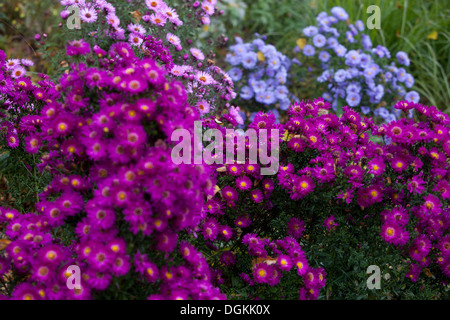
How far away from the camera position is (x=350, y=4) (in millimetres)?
4527

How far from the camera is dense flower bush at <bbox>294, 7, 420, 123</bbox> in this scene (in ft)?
12.4

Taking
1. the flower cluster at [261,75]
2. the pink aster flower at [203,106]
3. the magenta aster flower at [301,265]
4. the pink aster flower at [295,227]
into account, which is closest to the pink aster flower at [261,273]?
the magenta aster flower at [301,265]

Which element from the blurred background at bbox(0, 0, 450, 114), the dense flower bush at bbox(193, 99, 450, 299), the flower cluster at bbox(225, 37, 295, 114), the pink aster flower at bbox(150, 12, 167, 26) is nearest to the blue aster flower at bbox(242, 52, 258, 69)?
the flower cluster at bbox(225, 37, 295, 114)

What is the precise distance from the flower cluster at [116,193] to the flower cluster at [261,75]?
84.1 inches

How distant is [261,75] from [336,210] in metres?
2.03

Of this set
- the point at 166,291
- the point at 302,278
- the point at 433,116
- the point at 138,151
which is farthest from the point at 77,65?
the point at 433,116

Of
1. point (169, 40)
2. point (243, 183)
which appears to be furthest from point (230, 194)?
point (169, 40)

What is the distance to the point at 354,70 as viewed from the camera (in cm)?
377

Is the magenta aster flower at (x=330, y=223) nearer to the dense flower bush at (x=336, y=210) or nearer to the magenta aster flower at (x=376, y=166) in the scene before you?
the dense flower bush at (x=336, y=210)

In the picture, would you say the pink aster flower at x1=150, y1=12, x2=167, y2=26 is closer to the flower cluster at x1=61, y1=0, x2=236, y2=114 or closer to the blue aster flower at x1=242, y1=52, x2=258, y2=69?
the flower cluster at x1=61, y1=0, x2=236, y2=114

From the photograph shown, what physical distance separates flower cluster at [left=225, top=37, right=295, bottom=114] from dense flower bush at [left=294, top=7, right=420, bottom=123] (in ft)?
1.10

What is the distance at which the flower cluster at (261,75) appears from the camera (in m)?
3.75

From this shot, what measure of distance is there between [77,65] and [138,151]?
0.54 meters

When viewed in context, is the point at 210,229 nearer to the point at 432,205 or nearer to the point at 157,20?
the point at 432,205
